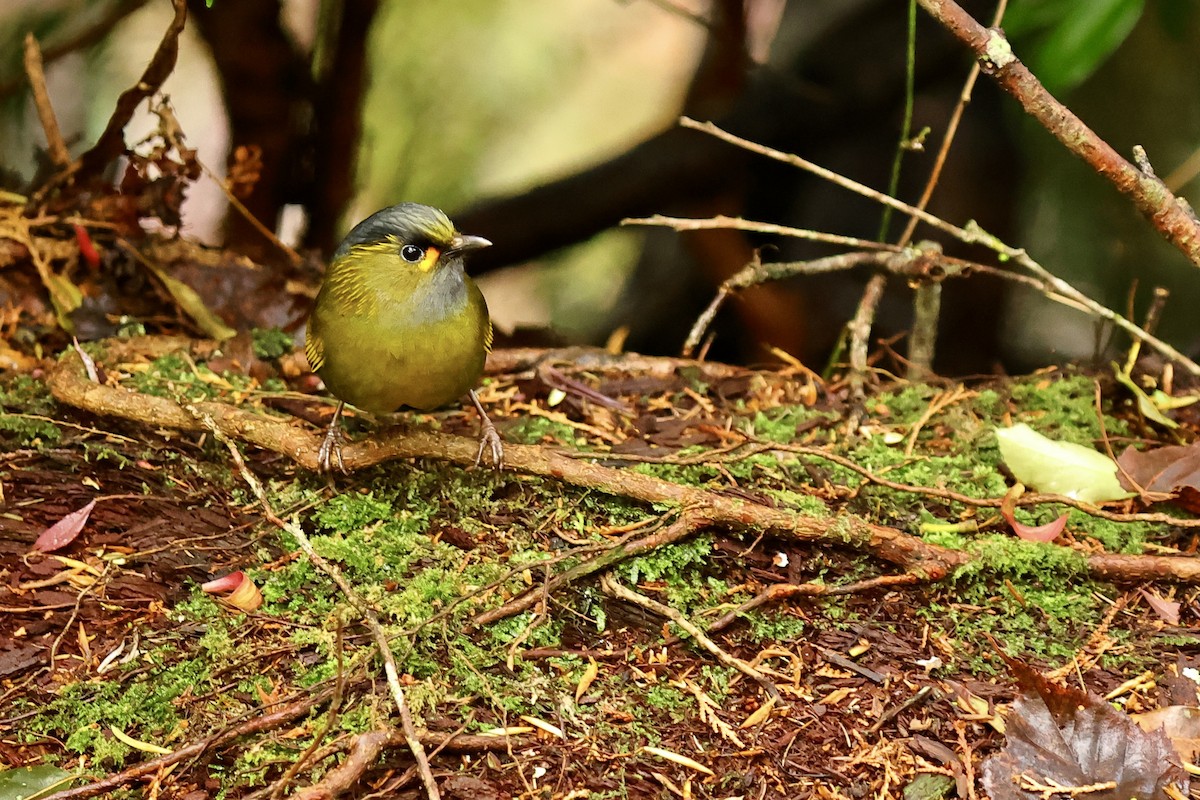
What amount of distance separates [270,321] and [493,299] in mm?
1436

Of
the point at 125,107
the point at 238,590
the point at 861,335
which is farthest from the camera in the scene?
the point at 125,107

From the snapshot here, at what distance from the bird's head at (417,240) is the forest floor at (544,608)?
555 millimetres

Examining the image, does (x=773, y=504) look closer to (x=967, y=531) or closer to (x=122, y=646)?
(x=967, y=531)

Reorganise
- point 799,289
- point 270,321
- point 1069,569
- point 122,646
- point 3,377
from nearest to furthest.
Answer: point 122,646 < point 1069,569 < point 3,377 < point 270,321 < point 799,289

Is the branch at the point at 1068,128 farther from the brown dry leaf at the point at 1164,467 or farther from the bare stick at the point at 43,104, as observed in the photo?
the bare stick at the point at 43,104

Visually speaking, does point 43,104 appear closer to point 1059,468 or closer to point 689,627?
point 689,627

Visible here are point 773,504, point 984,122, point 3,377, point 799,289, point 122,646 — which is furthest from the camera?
point 799,289

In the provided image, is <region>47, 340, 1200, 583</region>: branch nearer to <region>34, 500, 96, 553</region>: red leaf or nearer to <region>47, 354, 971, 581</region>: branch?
<region>47, 354, 971, 581</region>: branch

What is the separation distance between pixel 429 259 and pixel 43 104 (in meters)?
2.43

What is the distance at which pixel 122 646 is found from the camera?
219cm

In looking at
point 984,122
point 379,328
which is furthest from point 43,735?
point 984,122

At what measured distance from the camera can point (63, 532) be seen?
2490mm

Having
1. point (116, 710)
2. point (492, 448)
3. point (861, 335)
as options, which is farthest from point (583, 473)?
point (861, 335)

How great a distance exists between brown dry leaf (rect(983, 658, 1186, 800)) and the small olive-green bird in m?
1.54
